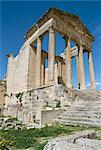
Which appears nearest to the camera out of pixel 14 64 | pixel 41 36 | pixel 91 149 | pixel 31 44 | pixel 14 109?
pixel 91 149

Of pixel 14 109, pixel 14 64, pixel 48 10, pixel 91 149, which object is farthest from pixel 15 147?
pixel 14 64

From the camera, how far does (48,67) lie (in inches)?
644

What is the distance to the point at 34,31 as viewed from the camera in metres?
21.2

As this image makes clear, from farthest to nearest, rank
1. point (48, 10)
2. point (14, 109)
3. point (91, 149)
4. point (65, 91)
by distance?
1. point (48, 10)
2. point (14, 109)
3. point (65, 91)
4. point (91, 149)

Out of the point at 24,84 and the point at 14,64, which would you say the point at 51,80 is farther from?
the point at 14,64

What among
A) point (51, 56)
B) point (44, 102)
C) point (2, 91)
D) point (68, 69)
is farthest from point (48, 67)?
point (2, 91)

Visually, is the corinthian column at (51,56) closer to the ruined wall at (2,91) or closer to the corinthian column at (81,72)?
the corinthian column at (81,72)

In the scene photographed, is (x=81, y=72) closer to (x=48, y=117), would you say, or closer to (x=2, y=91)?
(x=48, y=117)

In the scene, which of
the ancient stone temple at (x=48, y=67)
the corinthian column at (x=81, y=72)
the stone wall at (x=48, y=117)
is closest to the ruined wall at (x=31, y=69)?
the ancient stone temple at (x=48, y=67)

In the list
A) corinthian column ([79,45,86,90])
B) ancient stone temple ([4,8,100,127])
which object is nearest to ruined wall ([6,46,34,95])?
ancient stone temple ([4,8,100,127])

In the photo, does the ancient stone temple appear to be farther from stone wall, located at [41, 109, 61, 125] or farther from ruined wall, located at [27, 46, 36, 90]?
stone wall, located at [41, 109, 61, 125]

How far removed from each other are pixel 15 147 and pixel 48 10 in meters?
16.0

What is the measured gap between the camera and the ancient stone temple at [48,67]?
14040mm

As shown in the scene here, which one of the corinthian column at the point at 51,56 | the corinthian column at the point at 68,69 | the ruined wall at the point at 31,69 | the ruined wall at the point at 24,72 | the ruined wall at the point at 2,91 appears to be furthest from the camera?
the ruined wall at the point at 2,91
